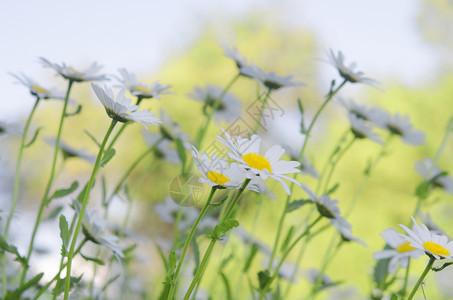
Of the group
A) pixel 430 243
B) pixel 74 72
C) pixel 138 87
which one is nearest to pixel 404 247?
pixel 430 243

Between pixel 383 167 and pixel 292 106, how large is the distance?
4100mm

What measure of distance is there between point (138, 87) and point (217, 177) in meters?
0.30

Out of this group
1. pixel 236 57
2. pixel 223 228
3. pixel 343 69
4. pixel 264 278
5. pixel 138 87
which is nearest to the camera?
pixel 223 228

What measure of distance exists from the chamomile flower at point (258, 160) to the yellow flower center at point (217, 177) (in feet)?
0.07

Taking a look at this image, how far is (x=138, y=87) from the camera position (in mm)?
726

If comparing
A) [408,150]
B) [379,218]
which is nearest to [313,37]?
[408,150]

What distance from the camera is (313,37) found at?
10.1 m

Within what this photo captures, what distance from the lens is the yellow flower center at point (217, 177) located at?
0.47 meters

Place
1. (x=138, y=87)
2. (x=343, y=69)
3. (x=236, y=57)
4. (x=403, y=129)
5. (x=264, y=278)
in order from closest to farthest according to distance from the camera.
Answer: (x=264, y=278) → (x=138, y=87) → (x=343, y=69) → (x=236, y=57) → (x=403, y=129)

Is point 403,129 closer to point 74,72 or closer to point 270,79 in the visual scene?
point 270,79

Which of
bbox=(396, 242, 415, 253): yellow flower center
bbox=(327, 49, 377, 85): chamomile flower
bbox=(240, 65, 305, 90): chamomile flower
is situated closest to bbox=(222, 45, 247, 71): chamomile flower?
bbox=(240, 65, 305, 90): chamomile flower

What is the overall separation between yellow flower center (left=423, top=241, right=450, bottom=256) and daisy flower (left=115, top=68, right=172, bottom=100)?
38 cm

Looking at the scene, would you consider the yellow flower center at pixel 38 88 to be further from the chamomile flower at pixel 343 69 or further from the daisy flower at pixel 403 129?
the daisy flower at pixel 403 129

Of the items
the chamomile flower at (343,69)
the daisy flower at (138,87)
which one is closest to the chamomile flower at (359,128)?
the chamomile flower at (343,69)
